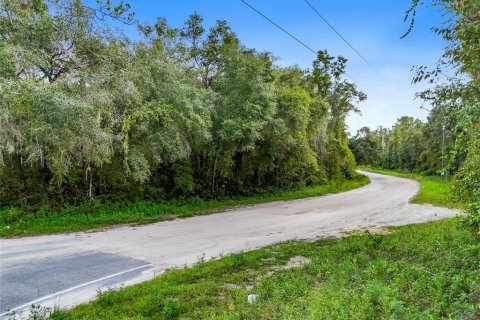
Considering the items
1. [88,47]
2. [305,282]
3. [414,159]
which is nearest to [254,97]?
[88,47]

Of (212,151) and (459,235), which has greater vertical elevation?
(212,151)

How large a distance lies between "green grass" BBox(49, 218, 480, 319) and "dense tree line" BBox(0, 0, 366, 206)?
399 cm

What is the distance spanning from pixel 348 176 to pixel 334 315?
3259 cm

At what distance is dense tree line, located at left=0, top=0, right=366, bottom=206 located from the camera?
7.39 m

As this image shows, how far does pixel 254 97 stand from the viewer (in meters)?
14.4

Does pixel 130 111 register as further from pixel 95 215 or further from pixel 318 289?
pixel 318 289

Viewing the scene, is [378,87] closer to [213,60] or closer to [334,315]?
[213,60]

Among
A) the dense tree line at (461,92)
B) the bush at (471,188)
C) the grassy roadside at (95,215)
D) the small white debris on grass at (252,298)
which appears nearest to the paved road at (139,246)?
the grassy roadside at (95,215)

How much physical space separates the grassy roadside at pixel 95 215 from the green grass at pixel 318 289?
587 cm

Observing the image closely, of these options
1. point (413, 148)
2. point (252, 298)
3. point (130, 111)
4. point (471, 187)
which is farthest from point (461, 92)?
point (413, 148)

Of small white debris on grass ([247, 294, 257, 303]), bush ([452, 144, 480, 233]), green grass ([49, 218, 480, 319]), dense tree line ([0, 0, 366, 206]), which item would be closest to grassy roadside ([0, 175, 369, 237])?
dense tree line ([0, 0, 366, 206])

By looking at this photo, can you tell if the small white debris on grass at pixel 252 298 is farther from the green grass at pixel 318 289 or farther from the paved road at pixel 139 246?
the paved road at pixel 139 246

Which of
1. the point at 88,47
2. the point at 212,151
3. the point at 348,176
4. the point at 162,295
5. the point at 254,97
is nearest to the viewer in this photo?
the point at 162,295

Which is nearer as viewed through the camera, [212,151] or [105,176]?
[105,176]
